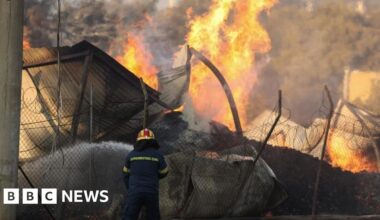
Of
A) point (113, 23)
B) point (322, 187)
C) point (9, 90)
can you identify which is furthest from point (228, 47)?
point (9, 90)

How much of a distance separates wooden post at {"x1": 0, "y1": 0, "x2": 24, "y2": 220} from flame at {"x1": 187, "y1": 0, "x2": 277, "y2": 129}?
359 inches

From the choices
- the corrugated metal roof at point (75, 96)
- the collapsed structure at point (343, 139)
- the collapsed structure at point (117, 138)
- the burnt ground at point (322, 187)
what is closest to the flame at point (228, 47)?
the collapsed structure at point (117, 138)

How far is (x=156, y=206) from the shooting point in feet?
27.6

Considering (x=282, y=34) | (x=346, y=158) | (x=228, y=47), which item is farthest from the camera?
(x=282, y=34)

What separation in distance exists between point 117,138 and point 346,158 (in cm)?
791

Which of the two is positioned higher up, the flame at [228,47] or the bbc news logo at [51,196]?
the flame at [228,47]

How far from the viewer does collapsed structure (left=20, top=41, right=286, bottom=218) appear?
436 inches

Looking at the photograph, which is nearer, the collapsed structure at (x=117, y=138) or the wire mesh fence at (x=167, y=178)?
the wire mesh fence at (x=167, y=178)

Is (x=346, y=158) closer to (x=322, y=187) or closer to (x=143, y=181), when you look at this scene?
(x=322, y=187)

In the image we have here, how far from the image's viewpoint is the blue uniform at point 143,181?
27.1 ft

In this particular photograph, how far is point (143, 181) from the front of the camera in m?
8.32

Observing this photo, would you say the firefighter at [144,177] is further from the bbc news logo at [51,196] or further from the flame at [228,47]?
the flame at [228,47]

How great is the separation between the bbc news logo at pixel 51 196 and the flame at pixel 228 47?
7.81 meters

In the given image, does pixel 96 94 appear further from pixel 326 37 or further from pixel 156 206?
pixel 326 37
